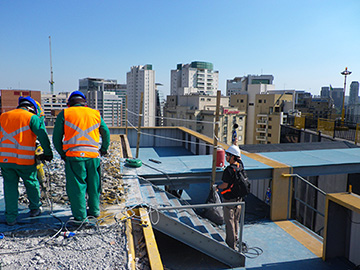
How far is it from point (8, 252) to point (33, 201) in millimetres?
936

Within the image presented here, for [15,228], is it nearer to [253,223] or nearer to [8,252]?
[8,252]

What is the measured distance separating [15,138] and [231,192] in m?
3.55

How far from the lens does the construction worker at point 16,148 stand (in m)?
3.68

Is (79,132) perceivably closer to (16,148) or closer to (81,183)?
(81,183)

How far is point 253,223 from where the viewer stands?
22.3 feet

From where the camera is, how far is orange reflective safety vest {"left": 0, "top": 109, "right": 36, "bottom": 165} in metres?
3.68

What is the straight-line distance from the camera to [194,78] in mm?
152875

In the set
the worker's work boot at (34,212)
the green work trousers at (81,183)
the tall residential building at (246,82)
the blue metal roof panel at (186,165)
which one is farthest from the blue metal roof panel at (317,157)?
the tall residential building at (246,82)

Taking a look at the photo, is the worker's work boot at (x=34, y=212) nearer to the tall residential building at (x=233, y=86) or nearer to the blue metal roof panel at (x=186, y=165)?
the blue metal roof panel at (x=186, y=165)

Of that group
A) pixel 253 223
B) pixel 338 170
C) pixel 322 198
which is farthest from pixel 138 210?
pixel 322 198

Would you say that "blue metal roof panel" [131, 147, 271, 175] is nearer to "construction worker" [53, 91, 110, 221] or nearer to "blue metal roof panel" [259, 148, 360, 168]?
"blue metal roof panel" [259, 148, 360, 168]

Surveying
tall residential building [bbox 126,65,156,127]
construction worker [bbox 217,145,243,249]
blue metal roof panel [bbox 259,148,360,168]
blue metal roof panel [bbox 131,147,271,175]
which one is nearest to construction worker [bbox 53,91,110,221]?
construction worker [bbox 217,145,243,249]

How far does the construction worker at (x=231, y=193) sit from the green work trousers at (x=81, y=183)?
228cm

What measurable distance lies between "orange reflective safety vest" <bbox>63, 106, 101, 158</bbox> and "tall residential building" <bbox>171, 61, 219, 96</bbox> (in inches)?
5672
